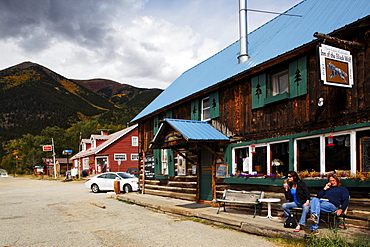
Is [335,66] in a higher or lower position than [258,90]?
higher

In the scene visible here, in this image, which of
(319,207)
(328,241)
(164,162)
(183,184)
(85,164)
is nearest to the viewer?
(328,241)

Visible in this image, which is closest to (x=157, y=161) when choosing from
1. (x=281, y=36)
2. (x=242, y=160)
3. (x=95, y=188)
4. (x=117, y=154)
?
(x=95, y=188)

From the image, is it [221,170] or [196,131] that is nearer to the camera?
[196,131]

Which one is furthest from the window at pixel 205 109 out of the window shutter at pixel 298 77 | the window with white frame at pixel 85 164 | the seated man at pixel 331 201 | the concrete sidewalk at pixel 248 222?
the window with white frame at pixel 85 164

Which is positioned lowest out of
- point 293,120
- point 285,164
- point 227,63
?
point 285,164

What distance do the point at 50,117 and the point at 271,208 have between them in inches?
5893

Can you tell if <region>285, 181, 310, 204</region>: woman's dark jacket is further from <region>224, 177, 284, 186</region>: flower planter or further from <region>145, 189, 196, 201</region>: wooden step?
<region>145, 189, 196, 201</region>: wooden step

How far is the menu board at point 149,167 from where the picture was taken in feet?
67.7

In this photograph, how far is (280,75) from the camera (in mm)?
11523

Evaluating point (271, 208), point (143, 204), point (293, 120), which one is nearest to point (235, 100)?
point (293, 120)

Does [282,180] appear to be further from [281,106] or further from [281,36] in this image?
[281,36]

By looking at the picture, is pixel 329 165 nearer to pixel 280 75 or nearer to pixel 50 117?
pixel 280 75

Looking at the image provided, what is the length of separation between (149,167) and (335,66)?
14.0 metres

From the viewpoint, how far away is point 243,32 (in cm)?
1433
